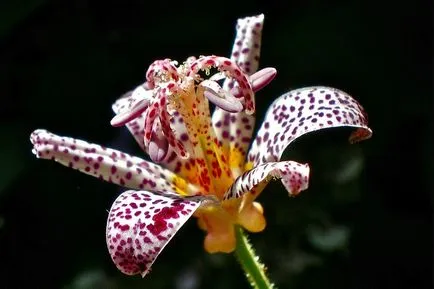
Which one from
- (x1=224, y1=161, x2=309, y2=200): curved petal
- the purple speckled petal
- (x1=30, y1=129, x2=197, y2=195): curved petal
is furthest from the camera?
the purple speckled petal

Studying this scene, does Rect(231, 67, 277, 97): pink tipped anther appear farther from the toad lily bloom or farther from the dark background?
the dark background

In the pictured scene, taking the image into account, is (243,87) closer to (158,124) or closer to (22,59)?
(158,124)

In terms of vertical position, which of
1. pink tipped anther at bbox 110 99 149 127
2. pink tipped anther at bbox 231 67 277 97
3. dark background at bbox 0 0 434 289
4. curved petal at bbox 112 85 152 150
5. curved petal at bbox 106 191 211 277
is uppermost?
pink tipped anther at bbox 231 67 277 97

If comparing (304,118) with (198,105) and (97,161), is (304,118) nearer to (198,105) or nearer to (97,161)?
(198,105)

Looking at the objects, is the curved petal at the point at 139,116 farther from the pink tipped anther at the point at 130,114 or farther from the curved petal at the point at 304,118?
the curved petal at the point at 304,118

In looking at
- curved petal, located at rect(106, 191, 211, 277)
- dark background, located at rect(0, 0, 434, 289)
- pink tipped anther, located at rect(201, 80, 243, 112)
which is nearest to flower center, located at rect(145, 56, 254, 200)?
pink tipped anther, located at rect(201, 80, 243, 112)

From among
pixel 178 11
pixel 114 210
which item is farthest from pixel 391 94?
pixel 114 210

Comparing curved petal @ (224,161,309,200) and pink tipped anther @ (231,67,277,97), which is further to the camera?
pink tipped anther @ (231,67,277,97)
